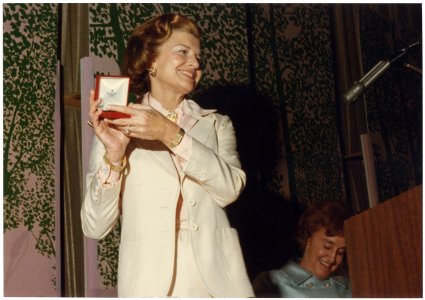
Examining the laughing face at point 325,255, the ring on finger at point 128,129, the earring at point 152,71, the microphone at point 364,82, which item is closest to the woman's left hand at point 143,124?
the ring on finger at point 128,129

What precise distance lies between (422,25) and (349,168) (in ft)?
3.69

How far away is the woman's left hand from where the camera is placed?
1.71m

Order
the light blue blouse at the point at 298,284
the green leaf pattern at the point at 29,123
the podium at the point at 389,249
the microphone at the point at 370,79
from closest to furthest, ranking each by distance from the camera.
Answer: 1. the podium at the point at 389,249
2. the microphone at the point at 370,79
3. the green leaf pattern at the point at 29,123
4. the light blue blouse at the point at 298,284

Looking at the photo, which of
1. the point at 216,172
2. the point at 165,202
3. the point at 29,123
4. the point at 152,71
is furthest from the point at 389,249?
the point at 29,123

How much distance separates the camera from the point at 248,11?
306cm

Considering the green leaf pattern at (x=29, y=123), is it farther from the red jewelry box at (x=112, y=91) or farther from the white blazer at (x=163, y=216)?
the red jewelry box at (x=112, y=91)

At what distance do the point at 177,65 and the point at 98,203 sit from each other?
1.47ft

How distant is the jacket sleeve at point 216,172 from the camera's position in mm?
1742

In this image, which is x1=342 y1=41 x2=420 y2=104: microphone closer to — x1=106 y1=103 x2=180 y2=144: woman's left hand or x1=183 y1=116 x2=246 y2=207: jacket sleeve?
x1=183 y1=116 x2=246 y2=207: jacket sleeve

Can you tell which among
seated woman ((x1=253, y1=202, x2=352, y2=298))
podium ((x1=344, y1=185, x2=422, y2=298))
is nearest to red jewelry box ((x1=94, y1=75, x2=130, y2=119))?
podium ((x1=344, y1=185, x2=422, y2=298))

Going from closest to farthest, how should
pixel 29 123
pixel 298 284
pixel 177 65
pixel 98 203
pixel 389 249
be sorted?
1. pixel 389 249
2. pixel 98 203
3. pixel 177 65
4. pixel 29 123
5. pixel 298 284

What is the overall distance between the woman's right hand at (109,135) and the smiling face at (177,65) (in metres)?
0.25

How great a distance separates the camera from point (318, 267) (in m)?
2.68

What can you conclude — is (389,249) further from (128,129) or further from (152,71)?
(152,71)
